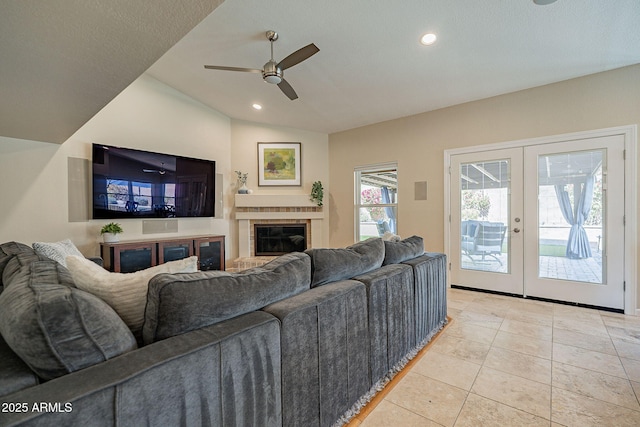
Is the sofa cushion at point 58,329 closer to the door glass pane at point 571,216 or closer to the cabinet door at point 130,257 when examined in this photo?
the cabinet door at point 130,257

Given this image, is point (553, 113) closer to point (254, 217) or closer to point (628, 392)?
point (628, 392)

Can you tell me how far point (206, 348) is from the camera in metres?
0.84

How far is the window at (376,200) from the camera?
4668 millimetres

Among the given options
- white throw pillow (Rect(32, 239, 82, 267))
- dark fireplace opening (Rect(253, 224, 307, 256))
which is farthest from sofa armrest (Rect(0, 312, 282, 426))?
dark fireplace opening (Rect(253, 224, 307, 256))

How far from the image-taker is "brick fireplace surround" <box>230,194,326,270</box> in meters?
4.91

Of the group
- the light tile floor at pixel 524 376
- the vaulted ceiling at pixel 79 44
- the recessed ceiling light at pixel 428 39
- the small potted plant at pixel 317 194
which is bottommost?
the light tile floor at pixel 524 376

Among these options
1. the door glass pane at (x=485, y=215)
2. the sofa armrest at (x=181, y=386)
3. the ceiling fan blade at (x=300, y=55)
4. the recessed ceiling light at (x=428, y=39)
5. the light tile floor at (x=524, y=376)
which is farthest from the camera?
the door glass pane at (x=485, y=215)

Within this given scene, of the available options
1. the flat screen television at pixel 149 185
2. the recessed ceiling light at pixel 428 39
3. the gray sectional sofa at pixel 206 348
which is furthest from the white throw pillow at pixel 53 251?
the recessed ceiling light at pixel 428 39

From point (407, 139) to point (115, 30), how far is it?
3930mm

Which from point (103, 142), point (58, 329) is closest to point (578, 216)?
point (58, 329)

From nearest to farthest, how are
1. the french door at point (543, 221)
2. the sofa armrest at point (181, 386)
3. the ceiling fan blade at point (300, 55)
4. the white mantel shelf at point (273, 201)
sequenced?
the sofa armrest at point (181, 386) < the ceiling fan blade at point (300, 55) < the french door at point (543, 221) < the white mantel shelf at point (273, 201)

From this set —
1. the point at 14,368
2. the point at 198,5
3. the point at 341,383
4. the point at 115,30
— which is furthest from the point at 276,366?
the point at 115,30

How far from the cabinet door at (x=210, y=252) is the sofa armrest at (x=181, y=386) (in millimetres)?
3391

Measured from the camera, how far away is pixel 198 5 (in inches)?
40.9
